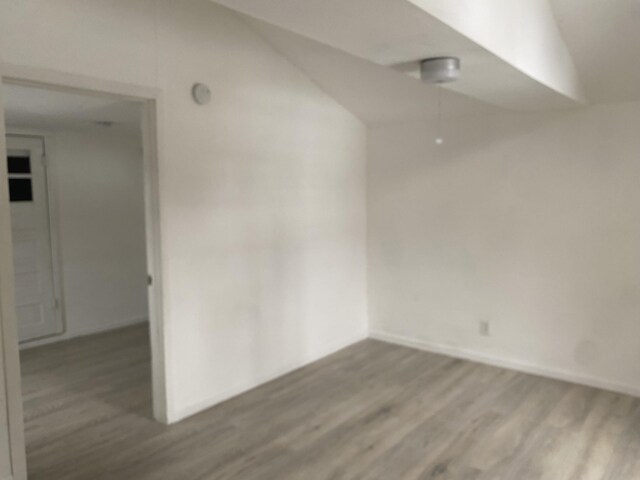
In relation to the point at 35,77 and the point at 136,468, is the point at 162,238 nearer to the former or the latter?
the point at 35,77

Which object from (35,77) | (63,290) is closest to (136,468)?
(35,77)

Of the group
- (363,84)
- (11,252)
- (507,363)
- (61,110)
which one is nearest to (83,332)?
(61,110)

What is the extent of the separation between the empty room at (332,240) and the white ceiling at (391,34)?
2 cm

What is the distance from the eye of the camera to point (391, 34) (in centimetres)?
197

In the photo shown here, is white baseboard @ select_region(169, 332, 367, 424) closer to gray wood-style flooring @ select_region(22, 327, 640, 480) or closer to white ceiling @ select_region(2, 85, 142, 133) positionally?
gray wood-style flooring @ select_region(22, 327, 640, 480)

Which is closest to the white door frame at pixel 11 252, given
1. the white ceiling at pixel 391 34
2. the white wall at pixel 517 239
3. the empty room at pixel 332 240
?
the empty room at pixel 332 240

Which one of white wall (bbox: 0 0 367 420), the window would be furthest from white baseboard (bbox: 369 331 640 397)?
the window

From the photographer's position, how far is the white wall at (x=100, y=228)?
5062 millimetres

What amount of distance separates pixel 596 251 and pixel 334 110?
90.2 inches

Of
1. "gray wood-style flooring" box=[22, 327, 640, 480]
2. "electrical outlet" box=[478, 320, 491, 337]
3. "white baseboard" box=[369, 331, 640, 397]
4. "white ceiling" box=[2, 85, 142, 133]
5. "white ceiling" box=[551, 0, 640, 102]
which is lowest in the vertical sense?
"gray wood-style flooring" box=[22, 327, 640, 480]

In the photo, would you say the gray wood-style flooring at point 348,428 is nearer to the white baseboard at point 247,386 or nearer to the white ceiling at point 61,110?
the white baseboard at point 247,386

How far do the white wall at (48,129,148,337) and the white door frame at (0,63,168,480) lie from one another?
2.47 m

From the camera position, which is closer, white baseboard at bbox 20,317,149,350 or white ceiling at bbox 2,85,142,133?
white ceiling at bbox 2,85,142,133

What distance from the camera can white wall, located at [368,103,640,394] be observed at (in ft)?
11.6
